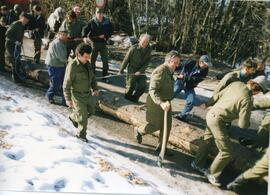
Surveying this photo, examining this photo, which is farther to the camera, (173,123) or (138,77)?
(138,77)

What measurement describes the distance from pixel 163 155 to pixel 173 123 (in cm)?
70

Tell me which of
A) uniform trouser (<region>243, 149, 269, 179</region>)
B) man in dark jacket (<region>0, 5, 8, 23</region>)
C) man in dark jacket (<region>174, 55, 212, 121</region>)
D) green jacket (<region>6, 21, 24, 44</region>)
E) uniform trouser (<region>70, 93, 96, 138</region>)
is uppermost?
man in dark jacket (<region>0, 5, 8, 23</region>)

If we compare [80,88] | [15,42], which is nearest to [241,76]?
[80,88]

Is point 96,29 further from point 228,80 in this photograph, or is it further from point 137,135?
point 228,80

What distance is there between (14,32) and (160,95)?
3086mm

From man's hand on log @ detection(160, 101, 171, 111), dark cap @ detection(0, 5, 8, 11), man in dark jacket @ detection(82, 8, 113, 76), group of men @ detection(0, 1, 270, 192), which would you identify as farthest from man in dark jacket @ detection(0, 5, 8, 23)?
man's hand on log @ detection(160, 101, 171, 111)

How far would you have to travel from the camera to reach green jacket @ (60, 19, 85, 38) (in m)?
8.05

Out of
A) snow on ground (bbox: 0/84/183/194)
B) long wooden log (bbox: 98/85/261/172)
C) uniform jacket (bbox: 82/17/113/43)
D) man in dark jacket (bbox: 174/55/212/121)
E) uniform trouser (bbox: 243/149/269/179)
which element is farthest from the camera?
uniform jacket (bbox: 82/17/113/43)

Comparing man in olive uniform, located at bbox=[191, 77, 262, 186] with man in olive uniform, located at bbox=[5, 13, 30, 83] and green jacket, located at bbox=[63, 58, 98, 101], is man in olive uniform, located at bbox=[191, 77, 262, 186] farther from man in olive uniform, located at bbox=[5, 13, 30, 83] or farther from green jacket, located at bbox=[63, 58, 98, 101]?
man in olive uniform, located at bbox=[5, 13, 30, 83]

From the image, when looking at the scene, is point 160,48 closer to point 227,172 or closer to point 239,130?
point 239,130

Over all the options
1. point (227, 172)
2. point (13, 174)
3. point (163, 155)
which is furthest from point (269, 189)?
point (13, 174)

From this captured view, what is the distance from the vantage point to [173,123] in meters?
6.50

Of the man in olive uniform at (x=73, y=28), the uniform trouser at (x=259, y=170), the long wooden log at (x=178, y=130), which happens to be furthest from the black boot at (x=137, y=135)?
the man in olive uniform at (x=73, y=28)

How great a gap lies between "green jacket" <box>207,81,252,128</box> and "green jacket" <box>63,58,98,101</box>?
169 cm
